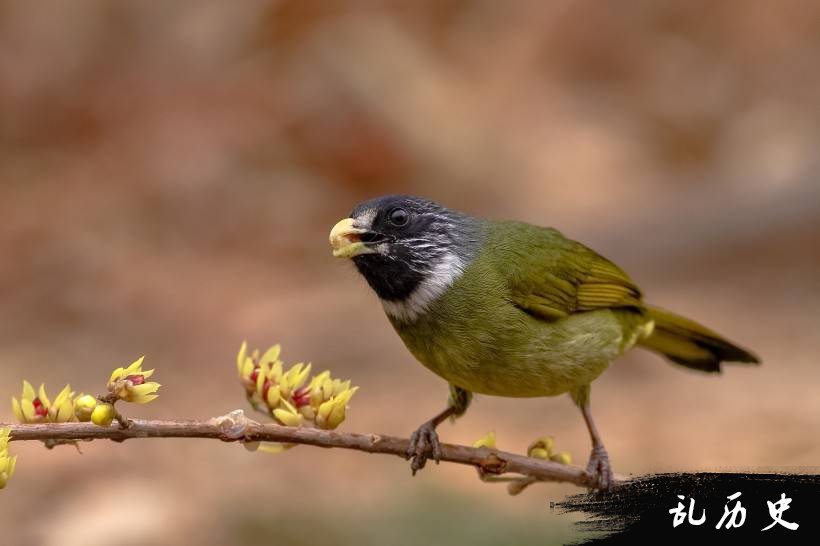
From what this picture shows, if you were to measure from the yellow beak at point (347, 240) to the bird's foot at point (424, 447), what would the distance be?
2.13 ft

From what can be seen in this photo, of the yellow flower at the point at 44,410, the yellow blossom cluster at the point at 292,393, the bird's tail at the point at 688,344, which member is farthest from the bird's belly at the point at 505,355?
the yellow flower at the point at 44,410

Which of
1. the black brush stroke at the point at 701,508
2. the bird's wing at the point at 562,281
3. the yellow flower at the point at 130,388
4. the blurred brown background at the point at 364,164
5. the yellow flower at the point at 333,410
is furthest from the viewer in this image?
the blurred brown background at the point at 364,164

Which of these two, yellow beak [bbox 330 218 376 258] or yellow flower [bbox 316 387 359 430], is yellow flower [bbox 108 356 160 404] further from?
yellow beak [bbox 330 218 376 258]

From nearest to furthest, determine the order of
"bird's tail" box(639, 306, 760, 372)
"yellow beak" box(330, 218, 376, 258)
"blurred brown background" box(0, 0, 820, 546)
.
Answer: "yellow beak" box(330, 218, 376, 258), "bird's tail" box(639, 306, 760, 372), "blurred brown background" box(0, 0, 820, 546)

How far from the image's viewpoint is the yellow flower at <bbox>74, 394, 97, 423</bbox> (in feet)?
8.09

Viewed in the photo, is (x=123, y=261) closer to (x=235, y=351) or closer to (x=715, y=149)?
(x=235, y=351)

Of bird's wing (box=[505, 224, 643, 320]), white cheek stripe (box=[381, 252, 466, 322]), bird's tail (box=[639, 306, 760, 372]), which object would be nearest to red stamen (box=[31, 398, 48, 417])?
white cheek stripe (box=[381, 252, 466, 322])

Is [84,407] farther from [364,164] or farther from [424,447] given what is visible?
[364,164]

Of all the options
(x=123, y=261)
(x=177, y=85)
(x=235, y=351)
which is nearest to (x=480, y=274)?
(x=235, y=351)

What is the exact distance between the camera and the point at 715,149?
32.6 ft

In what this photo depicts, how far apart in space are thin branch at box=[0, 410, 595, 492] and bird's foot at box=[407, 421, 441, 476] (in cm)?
10

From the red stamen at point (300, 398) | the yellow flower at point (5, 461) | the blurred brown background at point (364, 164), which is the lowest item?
the yellow flower at point (5, 461)

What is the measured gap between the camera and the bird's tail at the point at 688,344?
441 centimetres

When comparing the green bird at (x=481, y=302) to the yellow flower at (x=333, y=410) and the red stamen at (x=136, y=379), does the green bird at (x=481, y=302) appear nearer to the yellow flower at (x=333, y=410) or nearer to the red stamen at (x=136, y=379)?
the yellow flower at (x=333, y=410)
